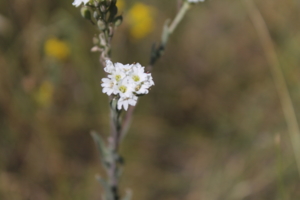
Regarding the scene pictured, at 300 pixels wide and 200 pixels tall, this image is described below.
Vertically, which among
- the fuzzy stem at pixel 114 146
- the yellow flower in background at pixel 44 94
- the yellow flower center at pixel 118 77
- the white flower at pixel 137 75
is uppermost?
the yellow flower in background at pixel 44 94

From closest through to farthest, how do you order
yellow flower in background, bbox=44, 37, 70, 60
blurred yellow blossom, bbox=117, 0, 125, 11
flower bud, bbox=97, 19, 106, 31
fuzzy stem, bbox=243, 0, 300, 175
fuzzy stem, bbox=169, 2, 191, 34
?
flower bud, bbox=97, 19, 106, 31 → fuzzy stem, bbox=169, 2, 191, 34 → fuzzy stem, bbox=243, 0, 300, 175 → yellow flower in background, bbox=44, 37, 70, 60 → blurred yellow blossom, bbox=117, 0, 125, 11

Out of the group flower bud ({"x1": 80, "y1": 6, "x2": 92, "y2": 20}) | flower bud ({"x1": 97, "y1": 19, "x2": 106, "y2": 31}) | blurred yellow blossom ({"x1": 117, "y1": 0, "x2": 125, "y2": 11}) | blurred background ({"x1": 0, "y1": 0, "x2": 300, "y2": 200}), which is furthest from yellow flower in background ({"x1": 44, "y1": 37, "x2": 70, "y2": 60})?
flower bud ({"x1": 97, "y1": 19, "x2": 106, "y2": 31})

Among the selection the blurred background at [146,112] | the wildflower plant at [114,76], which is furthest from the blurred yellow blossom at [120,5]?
the wildflower plant at [114,76]

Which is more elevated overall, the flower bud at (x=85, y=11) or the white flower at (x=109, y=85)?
the flower bud at (x=85, y=11)

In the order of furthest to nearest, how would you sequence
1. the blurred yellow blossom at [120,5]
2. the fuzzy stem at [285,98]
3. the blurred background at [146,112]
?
the blurred yellow blossom at [120,5], the blurred background at [146,112], the fuzzy stem at [285,98]

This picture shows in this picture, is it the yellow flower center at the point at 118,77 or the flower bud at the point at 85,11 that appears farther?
the flower bud at the point at 85,11

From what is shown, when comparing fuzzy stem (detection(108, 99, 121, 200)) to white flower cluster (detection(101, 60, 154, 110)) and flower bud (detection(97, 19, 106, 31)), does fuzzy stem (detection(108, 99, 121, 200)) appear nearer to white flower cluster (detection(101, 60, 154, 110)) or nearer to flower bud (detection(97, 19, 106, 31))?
white flower cluster (detection(101, 60, 154, 110))

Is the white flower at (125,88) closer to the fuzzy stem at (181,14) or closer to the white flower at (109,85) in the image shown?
the white flower at (109,85)

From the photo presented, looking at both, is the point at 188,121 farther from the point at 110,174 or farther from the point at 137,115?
the point at 110,174
